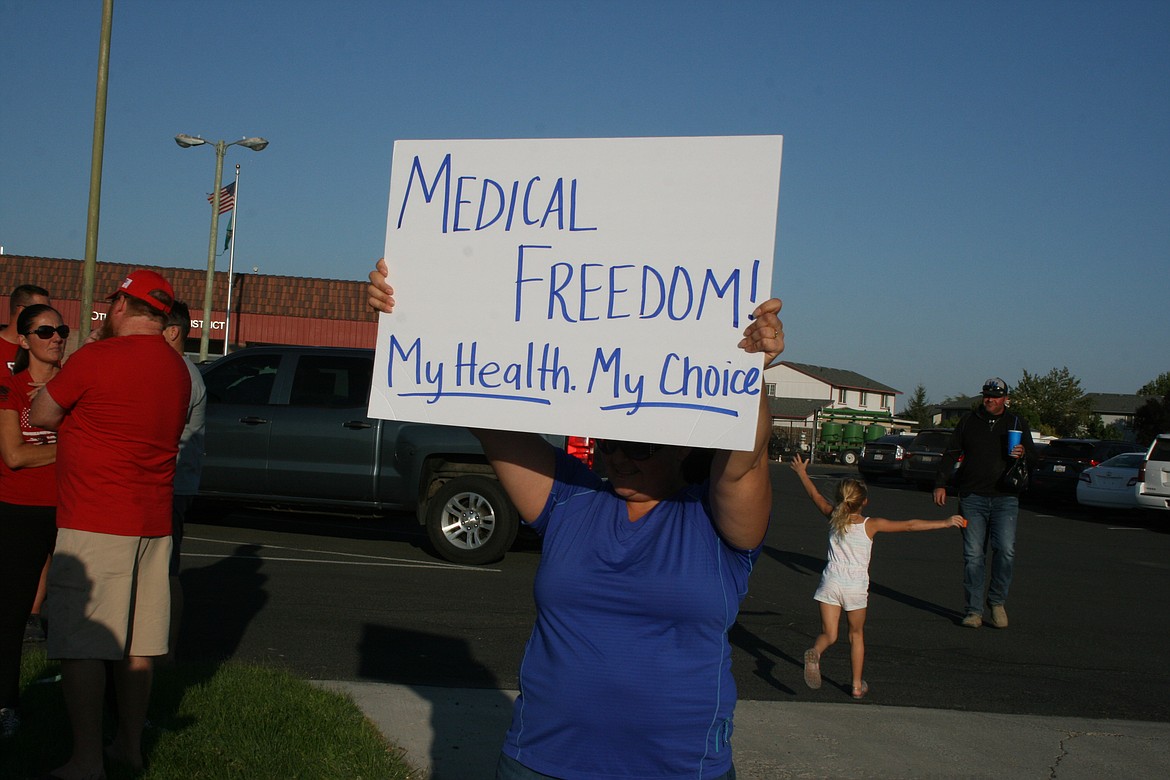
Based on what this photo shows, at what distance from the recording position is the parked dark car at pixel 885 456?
30.3 metres

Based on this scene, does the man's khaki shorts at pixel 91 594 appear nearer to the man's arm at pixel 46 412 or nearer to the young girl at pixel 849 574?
the man's arm at pixel 46 412

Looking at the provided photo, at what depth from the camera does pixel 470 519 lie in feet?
32.6

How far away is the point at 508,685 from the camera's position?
577 centimetres

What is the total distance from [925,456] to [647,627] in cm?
2574

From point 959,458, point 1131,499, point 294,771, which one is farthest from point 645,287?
point 1131,499

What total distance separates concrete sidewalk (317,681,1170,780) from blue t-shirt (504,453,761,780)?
212 cm

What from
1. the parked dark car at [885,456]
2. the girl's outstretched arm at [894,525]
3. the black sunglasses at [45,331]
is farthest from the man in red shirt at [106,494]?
the parked dark car at [885,456]

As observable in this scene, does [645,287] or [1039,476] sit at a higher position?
[645,287]

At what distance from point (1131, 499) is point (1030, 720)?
1655 centimetres

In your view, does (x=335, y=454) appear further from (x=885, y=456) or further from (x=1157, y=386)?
(x=1157, y=386)

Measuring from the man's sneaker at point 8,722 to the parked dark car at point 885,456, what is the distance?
2805cm

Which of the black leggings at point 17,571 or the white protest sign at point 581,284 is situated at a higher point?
the white protest sign at point 581,284

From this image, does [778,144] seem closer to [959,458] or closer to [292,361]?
[959,458]

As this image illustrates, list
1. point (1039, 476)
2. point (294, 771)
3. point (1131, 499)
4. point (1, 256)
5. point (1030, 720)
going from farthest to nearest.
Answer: point (1, 256), point (1039, 476), point (1131, 499), point (1030, 720), point (294, 771)
